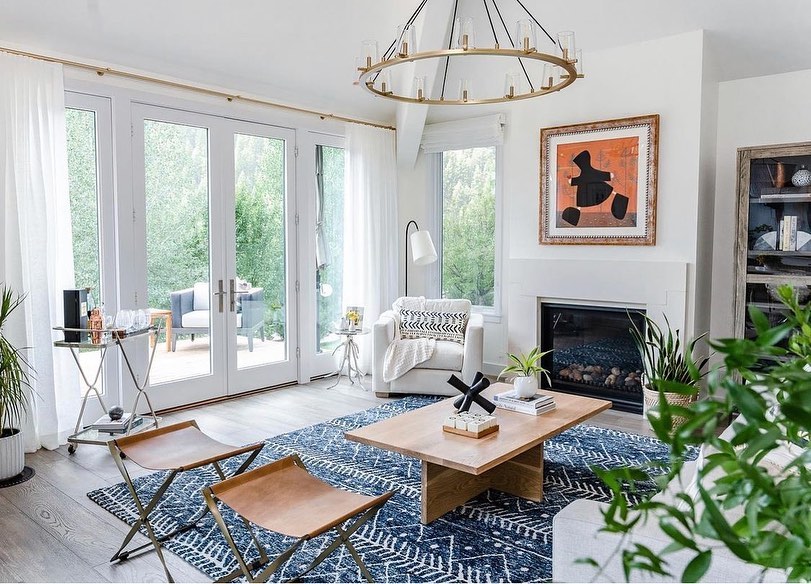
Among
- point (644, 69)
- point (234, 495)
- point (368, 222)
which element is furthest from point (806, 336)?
point (368, 222)

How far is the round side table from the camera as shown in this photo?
5.99 m

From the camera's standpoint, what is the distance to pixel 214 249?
5.34 meters

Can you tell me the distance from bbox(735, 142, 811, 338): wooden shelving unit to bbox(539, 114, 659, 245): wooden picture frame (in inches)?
24.8

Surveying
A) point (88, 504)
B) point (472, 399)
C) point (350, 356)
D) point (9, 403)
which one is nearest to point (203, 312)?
point (350, 356)

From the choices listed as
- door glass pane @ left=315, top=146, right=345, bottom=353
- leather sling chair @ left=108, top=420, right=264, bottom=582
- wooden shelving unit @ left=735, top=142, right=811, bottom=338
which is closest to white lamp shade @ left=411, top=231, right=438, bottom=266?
door glass pane @ left=315, top=146, right=345, bottom=353

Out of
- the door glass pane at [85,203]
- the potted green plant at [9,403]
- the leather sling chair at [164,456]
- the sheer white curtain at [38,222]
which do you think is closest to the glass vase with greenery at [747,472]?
the leather sling chair at [164,456]

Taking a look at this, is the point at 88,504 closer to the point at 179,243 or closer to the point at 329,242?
the point at 179,243

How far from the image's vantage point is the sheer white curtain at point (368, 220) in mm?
6387

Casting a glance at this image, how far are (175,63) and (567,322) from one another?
3783mm

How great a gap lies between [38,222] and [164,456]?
2.12m

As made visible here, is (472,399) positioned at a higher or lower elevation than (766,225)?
lower

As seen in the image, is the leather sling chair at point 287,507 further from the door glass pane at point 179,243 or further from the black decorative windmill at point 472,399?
the door glass pane at point 179,243

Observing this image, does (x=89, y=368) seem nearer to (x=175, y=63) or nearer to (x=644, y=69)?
(x=175, y=63)

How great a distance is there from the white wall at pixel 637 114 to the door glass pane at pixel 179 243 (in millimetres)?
2670
